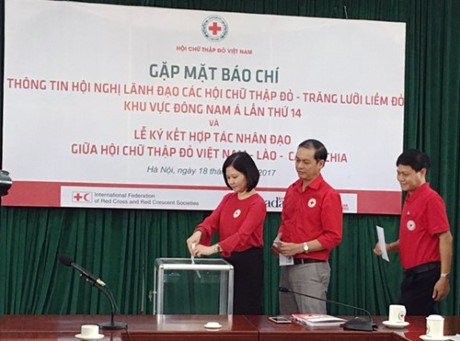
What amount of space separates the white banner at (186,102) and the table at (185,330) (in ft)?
5.53

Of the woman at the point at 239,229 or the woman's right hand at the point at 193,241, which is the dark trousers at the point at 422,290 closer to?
the woman at the point at 239,229

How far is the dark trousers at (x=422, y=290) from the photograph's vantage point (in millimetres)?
3654

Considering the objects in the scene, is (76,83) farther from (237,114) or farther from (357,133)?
(357,133)

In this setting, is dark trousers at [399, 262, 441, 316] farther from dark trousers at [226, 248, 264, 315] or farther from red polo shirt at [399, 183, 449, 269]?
dark trousers at [226, 248, 264, 315]

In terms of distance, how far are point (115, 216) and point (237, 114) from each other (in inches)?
39.7

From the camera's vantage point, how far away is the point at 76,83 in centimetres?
442

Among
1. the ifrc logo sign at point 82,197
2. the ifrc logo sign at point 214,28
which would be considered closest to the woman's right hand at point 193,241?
the ifrc logo sign at point 82,197

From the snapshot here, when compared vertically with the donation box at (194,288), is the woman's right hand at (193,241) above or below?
above

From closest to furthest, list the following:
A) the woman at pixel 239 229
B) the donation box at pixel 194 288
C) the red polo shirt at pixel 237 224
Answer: the donation box at pixel 194 288 < the red polo shirt at pixel 237 224 < the woman at pixel 239 229

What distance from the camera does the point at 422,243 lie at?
368 cm

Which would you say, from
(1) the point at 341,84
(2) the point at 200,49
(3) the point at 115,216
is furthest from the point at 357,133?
(3) the point at 115,216

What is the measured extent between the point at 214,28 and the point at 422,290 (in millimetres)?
2067

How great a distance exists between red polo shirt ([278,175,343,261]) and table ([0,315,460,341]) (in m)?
0.75

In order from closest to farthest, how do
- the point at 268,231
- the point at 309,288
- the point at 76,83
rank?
the point at 309,288, the point at 76,83, the point at 268,231
